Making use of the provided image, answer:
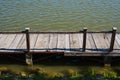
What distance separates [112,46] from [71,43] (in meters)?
2.13

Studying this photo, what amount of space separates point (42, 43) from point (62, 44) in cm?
102

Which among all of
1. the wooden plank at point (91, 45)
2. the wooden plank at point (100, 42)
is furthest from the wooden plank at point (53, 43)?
the wooden plank at point (100, 42)

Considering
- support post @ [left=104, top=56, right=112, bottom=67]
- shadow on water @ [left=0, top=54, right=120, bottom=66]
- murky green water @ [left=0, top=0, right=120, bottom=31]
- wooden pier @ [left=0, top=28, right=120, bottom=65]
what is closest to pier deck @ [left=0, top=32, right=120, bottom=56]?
wooden pier @ [left=0, top=28, right=120, bottom=65]

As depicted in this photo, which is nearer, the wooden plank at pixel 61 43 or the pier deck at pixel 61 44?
the pier deck at pixel 61 44

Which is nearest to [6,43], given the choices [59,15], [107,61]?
[107,61]

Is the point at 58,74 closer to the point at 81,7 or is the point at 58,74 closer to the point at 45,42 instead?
the point at 45,42

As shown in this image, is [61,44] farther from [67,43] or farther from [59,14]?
[59,14]

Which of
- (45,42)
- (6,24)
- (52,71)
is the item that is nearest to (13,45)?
(45,42)

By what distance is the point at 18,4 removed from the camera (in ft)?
77.5

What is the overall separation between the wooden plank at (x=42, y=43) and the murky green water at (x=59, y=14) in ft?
13.2

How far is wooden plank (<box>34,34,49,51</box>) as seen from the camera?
38.2ft

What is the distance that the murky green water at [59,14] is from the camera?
17.6 m

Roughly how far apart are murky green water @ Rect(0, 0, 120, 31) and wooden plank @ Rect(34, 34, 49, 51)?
4.03 m

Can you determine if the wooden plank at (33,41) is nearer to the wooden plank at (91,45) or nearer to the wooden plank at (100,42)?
the wooden plank at (91,45)
